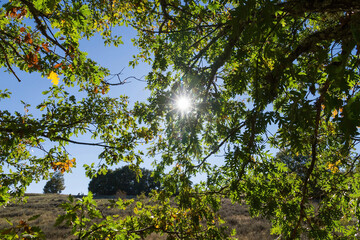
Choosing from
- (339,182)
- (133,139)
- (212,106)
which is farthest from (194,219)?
(133,139)

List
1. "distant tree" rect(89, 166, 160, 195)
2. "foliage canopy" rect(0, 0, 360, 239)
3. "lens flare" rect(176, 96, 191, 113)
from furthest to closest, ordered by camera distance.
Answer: "distant tree" rect(89, 166, 160, 195) → "lens flare" rect(176, 96, 191, 113) → "foliage canopy" rect(0, 0, 360, 239)

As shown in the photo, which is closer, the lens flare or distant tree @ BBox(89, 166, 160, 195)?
the lens flare

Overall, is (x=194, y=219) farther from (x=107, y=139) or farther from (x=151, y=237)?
(x=151, y=237)

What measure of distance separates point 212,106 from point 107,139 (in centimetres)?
298

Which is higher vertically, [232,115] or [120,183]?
[120,183]

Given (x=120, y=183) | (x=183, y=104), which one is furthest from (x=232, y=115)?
(x=120, y=183)

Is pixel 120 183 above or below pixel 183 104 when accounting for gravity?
above

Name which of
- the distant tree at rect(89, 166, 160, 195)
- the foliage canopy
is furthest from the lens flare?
the distant tree at rect(89, 166, 160, 195)

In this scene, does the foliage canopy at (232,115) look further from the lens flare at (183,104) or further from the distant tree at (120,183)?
the distant tree at (120,183)

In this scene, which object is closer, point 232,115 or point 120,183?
point 232,115

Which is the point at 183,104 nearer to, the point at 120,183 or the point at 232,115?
the point at 232,115

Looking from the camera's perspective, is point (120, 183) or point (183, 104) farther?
point (120, 183)

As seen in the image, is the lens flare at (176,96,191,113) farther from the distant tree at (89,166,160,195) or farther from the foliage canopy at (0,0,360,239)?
the distant tree at (89,166,160,195)

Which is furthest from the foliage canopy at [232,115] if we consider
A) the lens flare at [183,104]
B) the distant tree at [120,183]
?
the distant tree at [120,183]
